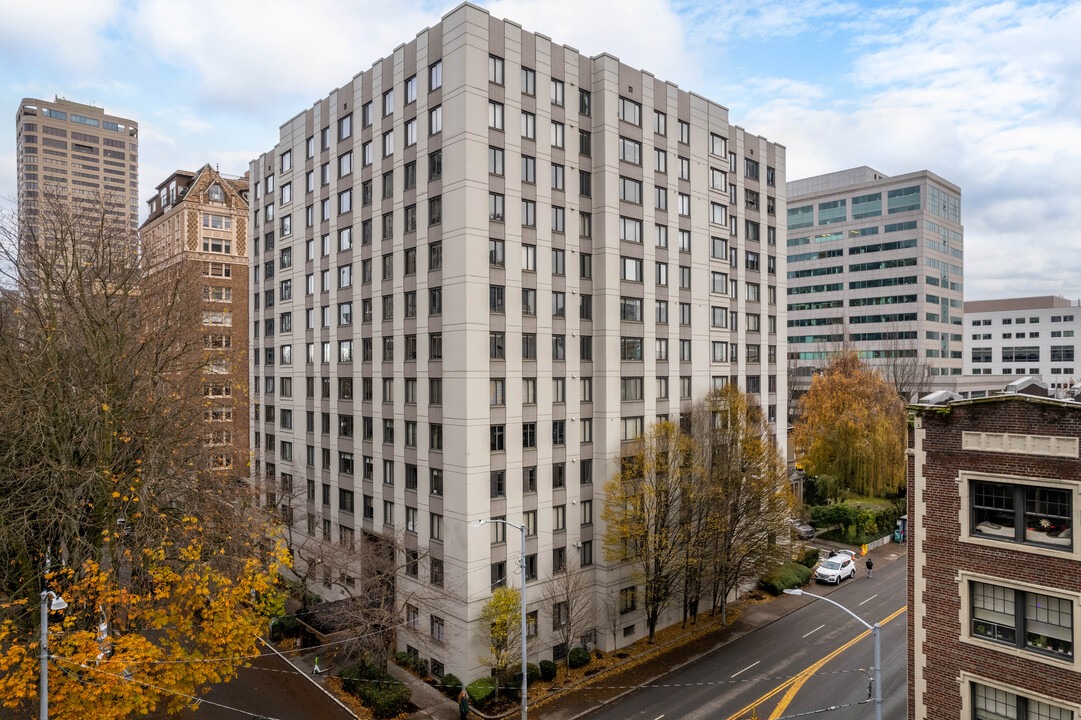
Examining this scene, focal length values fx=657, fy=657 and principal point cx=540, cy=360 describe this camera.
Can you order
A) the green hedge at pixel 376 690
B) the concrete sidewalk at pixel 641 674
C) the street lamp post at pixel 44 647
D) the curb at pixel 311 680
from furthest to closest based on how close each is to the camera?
the curb at pixel 311 680 < the concrete sidewalk at pixel 641 674 < the green hedge at pixel 376 690 < the street lamp post at pixel 44 647

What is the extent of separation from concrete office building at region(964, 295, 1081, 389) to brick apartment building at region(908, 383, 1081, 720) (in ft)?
440

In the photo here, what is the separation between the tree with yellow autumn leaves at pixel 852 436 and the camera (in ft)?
192

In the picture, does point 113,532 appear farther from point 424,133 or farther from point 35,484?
point 424,133

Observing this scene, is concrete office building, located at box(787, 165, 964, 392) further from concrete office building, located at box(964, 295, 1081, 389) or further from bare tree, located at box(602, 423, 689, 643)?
bare tree, located at box(602, 423, 689, 643)

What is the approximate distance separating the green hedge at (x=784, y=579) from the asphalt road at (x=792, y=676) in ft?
8.88

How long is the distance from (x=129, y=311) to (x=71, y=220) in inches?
156

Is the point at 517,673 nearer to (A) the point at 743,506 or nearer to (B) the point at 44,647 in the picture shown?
(A) the point at 743,506

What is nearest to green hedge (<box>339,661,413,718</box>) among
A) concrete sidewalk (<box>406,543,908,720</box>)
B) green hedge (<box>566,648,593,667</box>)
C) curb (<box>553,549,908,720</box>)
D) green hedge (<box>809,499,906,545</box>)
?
concrete sidewalk (<box>406,543,908,720</box>)

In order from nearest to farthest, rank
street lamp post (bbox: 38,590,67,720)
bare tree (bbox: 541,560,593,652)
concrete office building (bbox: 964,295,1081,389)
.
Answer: street lamp post (bbox: 38,590,67,720) → bare tree (bbox: 541,560,593,652) → concrete office building (bbox: 964,295,1081,389)

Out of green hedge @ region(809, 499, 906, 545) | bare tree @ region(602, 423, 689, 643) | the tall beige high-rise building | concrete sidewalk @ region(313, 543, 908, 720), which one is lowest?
concrete sidewalk @ region(313, 543, 908, 720)

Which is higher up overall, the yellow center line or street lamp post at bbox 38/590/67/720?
street lamp post at bbox 38/590/67/720

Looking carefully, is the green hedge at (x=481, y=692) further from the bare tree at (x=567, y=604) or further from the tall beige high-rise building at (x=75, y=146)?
the tall beige high-rise building at (x=75, y=146)

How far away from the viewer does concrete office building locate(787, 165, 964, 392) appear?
9788cm

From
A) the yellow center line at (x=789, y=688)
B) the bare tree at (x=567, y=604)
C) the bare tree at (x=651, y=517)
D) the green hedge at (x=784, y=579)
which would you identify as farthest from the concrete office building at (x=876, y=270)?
the bare tree at (x=567, y=604)
